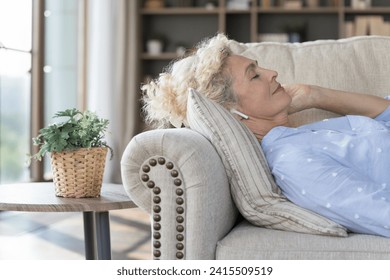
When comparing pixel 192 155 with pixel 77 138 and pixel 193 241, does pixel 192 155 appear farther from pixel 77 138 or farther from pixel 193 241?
pixel 77 138

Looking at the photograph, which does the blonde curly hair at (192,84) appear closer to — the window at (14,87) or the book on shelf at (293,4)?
the window at (14,87)

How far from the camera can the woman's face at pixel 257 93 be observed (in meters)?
2.07

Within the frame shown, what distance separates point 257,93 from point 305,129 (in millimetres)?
176

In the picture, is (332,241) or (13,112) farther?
(13,112)

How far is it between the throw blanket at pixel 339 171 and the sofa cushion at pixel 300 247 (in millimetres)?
64

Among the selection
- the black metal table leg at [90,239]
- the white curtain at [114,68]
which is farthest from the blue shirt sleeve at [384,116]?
the white curtain at [114,68]

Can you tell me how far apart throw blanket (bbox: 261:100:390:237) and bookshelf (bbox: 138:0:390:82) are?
416 centimetres

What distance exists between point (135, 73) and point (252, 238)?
4.58m

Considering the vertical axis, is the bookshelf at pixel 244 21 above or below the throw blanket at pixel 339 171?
above

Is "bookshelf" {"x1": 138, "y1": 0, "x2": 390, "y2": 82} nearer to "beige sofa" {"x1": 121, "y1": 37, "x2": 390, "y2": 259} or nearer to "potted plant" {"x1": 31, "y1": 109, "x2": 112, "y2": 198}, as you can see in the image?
"potted plant" {"x1": 31, "y1": 109, "x2": 112, "y2": 198}

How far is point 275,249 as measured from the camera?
1667 millimetres

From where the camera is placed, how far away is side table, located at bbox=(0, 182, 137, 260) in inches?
73.9

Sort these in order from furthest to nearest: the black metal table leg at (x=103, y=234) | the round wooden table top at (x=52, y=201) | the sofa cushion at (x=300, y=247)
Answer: the black metal table leg at (x=103, y=234) < the round wooden table top at (x=52, y=201) < the sofa cushion at (x=300, y=247)

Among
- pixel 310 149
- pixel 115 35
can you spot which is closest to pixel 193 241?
pixel 310 149
